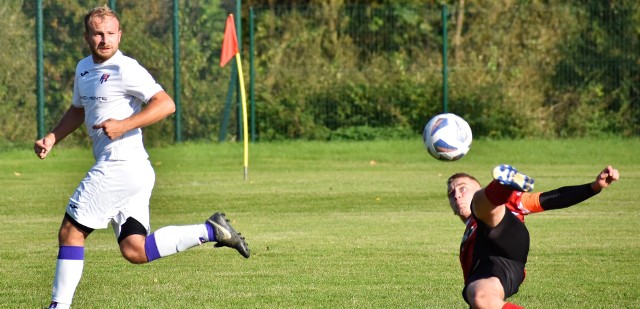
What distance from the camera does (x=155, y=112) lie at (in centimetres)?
735

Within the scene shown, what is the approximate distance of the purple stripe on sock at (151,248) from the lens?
7.61m

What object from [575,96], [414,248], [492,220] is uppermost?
[492,220]

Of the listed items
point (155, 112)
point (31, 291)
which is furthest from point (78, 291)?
point (155, 112)

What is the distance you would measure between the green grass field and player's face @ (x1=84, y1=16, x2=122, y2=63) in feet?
5.66

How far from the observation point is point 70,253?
24.2 feet

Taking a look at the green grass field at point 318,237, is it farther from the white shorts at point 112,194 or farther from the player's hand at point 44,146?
the player's hand at point 44,146

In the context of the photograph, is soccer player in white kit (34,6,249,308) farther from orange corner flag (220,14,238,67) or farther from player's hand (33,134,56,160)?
orange corner flag (220,14,238,67)

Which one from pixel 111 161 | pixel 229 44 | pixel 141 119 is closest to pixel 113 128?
pixel 141 119

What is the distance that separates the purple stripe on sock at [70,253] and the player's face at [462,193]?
2.30m

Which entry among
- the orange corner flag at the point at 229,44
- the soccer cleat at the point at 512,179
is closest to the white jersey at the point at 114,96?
the soccer cleat at the point at 512,179

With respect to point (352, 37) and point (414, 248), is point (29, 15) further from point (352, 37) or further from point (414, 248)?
point (414, 248)

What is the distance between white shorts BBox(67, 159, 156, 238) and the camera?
24.2ft

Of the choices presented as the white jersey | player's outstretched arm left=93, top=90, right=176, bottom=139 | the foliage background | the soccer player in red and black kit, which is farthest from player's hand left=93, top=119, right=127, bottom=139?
the foliage background

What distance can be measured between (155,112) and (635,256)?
5.06 metres
